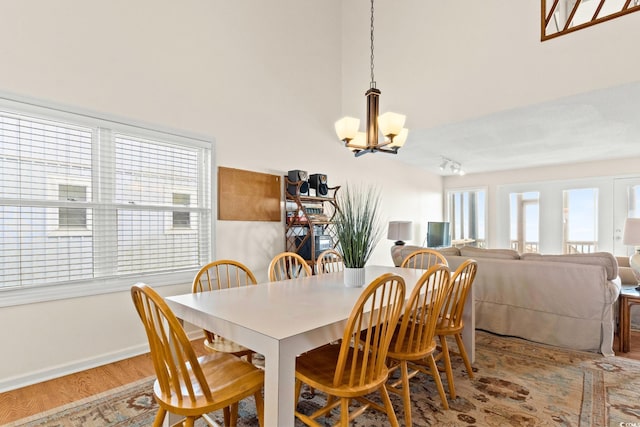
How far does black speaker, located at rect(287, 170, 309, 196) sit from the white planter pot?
2.04m

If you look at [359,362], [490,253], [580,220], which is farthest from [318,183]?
[580,220]

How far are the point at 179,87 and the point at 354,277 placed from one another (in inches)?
98.3

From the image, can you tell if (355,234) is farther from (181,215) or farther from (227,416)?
(181,215)

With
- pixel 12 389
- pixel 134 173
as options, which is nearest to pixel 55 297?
pixel 12 389

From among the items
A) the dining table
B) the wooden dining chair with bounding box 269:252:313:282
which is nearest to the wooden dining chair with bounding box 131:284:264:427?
the dining table

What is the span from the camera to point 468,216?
714 centimetres

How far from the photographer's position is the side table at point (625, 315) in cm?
276

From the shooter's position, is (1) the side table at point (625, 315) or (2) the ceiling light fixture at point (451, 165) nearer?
(1) the side table at point (625, 315)

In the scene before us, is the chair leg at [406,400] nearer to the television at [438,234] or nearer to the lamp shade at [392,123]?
the lamp shade at [392,123]

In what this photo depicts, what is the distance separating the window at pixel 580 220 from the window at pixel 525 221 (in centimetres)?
44

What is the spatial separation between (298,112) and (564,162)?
16.0 feet

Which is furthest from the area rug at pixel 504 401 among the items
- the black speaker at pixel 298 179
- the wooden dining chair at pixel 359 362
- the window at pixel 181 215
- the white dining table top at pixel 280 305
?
the black speaker at pixel 298 179

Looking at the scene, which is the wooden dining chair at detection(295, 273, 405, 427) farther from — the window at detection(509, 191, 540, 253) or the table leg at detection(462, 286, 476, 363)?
the window at detection(509, 191, 540, 253)

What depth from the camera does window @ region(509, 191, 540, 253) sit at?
6.28 metres
